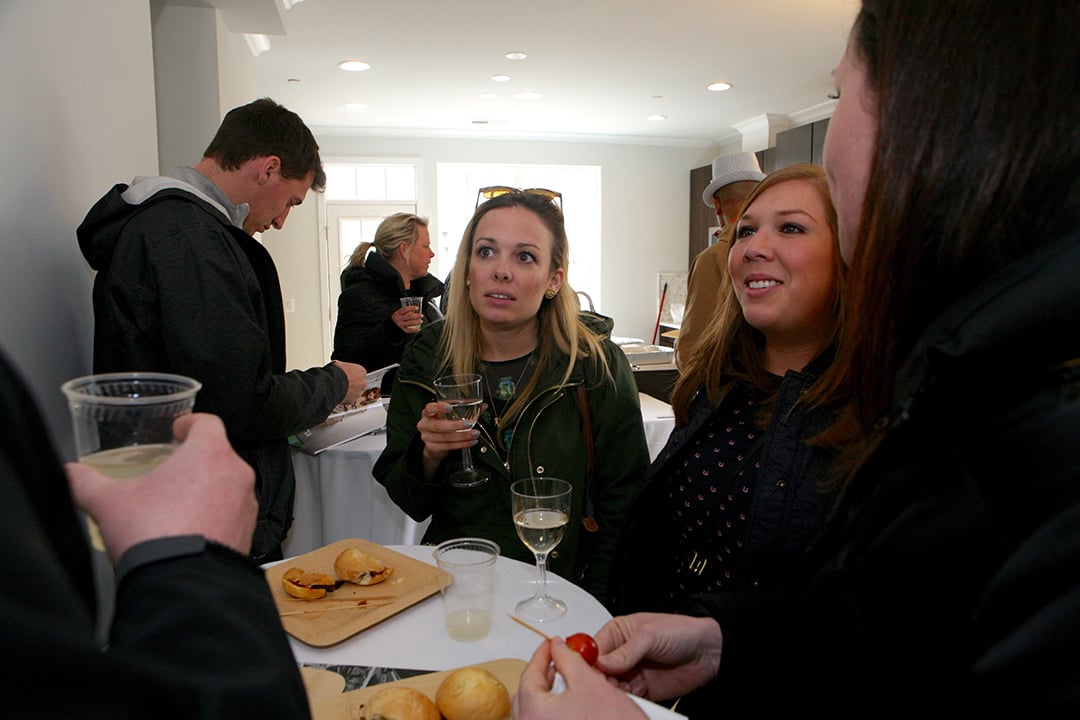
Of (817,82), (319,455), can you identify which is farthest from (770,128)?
(319,455)

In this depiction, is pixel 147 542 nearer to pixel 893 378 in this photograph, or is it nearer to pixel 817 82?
pixel 893 378

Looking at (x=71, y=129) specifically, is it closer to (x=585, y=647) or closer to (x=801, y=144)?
(x=585, y=647)

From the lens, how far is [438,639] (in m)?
1.28

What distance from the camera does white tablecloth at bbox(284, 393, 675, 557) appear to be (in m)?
2.70

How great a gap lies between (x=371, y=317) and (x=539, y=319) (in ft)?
7.07

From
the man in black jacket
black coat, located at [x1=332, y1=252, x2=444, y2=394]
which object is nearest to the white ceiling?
black coat, located at [x1=332, y1=252, x2=444, y2=394]

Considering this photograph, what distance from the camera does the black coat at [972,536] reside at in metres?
0.50

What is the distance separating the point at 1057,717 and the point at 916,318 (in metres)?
0.39

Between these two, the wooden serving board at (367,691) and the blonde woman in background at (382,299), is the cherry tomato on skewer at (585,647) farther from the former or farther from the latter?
the blonde woman in background at (382,299)

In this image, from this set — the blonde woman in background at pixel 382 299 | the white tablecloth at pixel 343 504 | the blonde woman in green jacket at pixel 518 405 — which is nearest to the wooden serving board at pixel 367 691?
the blonde woman in green jacket at pixel 518 405

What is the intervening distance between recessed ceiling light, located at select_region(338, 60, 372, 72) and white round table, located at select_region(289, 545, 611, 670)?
17.8 ft

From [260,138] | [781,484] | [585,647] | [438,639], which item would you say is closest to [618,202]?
[260,138]

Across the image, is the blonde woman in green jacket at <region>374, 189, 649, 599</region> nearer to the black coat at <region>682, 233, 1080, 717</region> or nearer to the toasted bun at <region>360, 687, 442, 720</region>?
the toasted bun at <region>360, 687, 442, 720</region>

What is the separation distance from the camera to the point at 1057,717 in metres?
0.48
